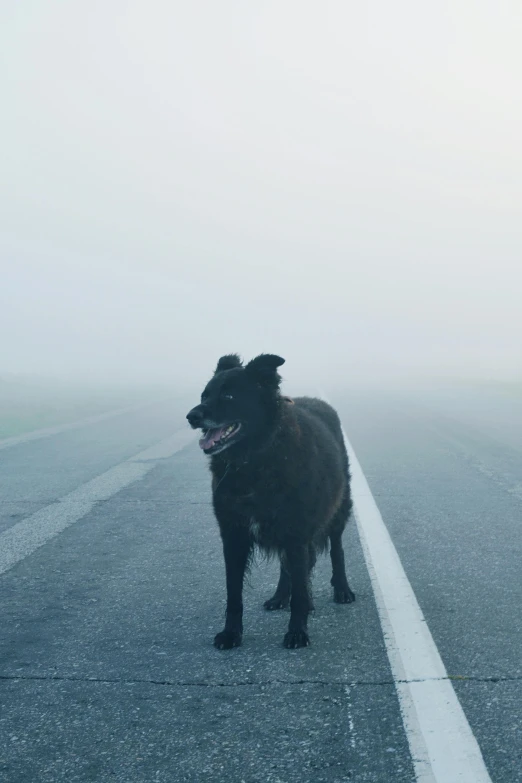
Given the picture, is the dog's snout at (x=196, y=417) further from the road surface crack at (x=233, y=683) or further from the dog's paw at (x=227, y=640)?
the road surface crack at (x=233, y=683)

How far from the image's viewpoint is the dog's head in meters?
4.81

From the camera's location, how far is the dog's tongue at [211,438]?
4777 mm

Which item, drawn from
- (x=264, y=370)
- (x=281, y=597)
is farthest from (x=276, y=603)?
(x=264, y=370)

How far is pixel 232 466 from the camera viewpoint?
15.9ft

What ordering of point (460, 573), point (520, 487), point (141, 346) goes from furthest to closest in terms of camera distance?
point (141, 346) < point (520, 487) < point (460, 573)

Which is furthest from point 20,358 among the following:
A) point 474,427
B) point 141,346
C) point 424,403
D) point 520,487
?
point 520,487

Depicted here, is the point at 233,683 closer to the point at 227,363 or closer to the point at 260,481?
the point at 260,481

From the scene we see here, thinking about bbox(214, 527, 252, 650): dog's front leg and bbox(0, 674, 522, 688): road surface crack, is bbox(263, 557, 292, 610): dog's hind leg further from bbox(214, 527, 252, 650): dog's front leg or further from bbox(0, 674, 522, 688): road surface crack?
bbox(0, 674, 522, 688): road surface crack

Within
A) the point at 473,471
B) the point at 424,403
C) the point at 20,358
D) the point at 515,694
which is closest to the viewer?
the point at 515,694

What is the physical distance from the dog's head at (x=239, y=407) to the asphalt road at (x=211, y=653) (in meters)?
1.08

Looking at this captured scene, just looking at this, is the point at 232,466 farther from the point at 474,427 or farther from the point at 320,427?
the point at 474,427

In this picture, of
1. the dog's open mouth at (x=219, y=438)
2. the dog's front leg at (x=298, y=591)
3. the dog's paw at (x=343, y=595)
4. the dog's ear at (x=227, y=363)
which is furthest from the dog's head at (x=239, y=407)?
the dog's paw at (x=343, y=595)

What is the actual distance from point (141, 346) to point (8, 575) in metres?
117

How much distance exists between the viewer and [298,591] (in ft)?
15.6
